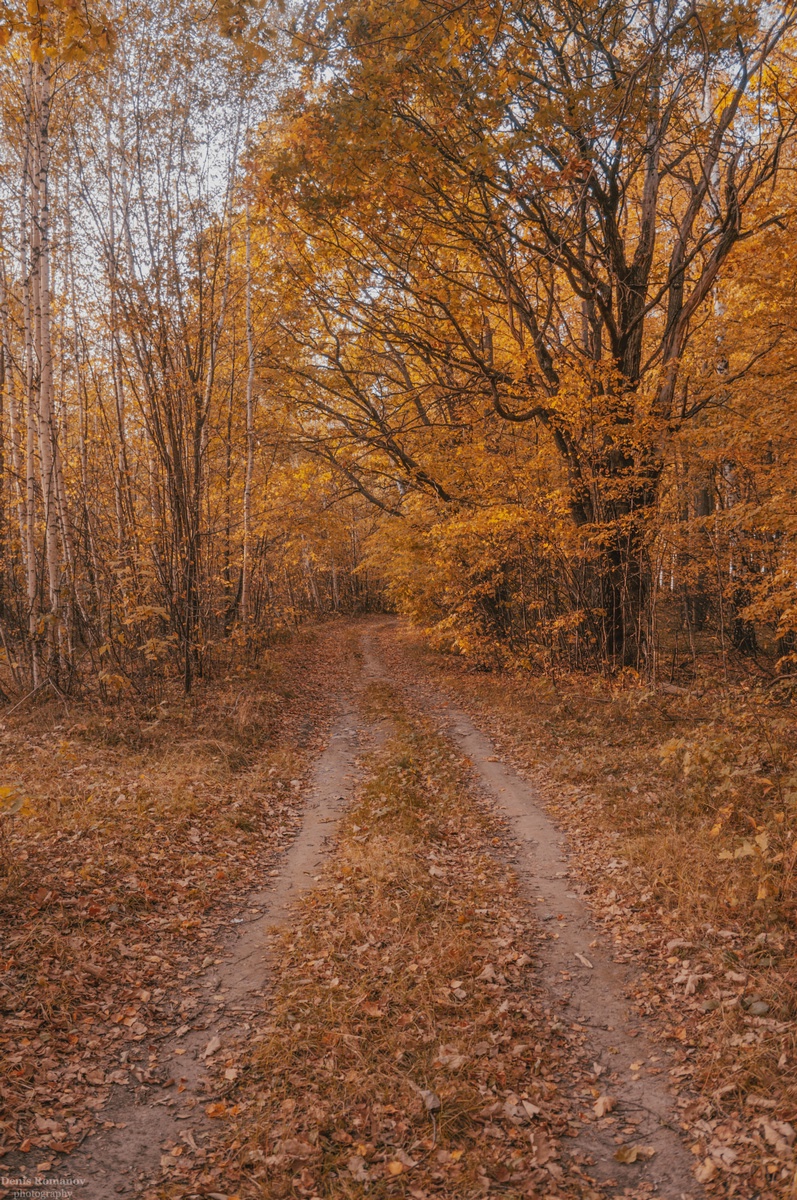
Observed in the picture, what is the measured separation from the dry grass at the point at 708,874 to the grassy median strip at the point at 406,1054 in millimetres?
824

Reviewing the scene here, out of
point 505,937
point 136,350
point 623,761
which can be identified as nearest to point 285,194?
point 136,350

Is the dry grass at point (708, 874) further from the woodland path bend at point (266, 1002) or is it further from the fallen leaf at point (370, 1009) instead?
the fallen leaf at point (370, 1009)

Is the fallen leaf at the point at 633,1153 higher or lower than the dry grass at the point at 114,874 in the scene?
lower

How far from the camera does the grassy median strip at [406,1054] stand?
352 cm

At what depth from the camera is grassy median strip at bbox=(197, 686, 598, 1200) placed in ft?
11.5

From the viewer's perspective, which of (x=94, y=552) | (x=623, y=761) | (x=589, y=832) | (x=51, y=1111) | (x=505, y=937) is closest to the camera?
(x=51, y=1111)

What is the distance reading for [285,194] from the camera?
11.0m

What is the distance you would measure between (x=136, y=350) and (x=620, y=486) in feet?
28.3

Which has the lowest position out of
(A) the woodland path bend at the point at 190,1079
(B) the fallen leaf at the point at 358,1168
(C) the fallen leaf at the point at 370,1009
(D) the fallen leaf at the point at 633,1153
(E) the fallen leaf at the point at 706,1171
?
(D) the fallen leaf at the point at 633,1153

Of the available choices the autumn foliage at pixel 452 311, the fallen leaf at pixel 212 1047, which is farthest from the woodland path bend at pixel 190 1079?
the autumn foliage at pixel 452 311

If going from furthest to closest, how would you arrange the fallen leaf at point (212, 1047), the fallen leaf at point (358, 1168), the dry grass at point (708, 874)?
1. the fallen leaf at point (212, 1047)
2. the dry grass at point (708, 874)
3. the fallen leaf at point (358, 1168)

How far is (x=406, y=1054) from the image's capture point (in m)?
4.30

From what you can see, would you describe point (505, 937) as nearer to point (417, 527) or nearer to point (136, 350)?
point (136, 350)

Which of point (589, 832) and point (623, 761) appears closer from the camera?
point (589, 832)
